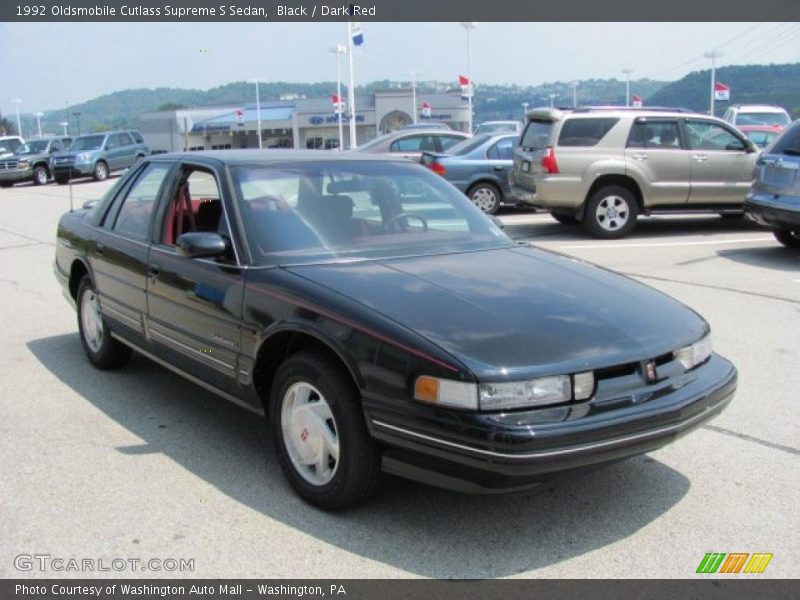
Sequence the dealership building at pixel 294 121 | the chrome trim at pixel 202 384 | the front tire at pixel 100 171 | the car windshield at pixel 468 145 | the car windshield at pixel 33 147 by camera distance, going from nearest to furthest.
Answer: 1. the chrome trim at pixel 202 384
2. the car windshield at pixel 468 145
3. the front tire at pixel 100 171
4. the car windshield at pixel 33 147
5. the dealership building at pixel 294 121

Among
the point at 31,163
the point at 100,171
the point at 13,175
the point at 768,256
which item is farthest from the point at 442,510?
the point at 31,163

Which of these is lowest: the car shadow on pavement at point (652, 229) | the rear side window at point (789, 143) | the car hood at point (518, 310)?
the car shadow on pavement at point (652, 229)

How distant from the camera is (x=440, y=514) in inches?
144

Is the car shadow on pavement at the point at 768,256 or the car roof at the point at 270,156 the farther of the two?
the car shadow on pavement at the point at 768,256

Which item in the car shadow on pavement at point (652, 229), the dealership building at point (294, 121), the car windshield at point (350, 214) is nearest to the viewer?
the car windshield at point (350, 214)

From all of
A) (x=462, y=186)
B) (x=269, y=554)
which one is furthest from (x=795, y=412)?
(x=462, y=186)

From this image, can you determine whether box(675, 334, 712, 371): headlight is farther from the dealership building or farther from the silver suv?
the dealership building

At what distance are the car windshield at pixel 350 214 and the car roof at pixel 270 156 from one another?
0.24 ft

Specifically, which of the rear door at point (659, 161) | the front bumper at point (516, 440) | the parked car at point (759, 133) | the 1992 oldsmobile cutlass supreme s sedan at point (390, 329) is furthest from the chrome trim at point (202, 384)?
the parked car at point (759, 133)

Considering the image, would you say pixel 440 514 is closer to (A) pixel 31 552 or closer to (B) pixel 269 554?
(B) pixel 269 554

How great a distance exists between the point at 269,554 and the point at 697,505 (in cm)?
192

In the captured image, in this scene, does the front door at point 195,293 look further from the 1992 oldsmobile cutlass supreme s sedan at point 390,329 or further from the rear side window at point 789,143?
the rear side window at point 789,143

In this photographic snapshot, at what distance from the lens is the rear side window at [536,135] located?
12.1 metres

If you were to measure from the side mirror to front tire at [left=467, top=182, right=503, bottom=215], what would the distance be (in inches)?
425
